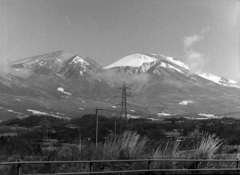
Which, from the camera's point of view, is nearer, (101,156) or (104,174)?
(104,174)

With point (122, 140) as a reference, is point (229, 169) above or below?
below

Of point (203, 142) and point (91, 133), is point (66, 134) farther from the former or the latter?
point (203, 142)

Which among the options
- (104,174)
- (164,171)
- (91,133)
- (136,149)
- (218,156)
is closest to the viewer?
(104,174)

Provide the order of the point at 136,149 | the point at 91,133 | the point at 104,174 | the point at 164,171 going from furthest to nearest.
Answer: the point at 91,133 → the point at 136,149 → the point at 164,171 → the point at 104,174

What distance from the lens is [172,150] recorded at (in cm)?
2000

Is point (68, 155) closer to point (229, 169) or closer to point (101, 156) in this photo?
point (101, 156)

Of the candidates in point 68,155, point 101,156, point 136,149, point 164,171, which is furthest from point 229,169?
point 68,155

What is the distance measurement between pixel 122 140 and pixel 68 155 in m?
2.61

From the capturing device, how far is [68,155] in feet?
61.1

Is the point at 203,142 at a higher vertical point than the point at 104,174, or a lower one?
higher

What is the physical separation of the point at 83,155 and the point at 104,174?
2364mm

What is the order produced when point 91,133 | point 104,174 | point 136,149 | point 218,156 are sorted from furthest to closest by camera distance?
point 91,133 < point 218,156 < point 136,149 < point 104,174

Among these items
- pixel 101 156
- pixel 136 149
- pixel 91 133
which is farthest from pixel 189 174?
pixel 91 133

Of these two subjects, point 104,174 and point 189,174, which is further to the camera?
point 189,174
